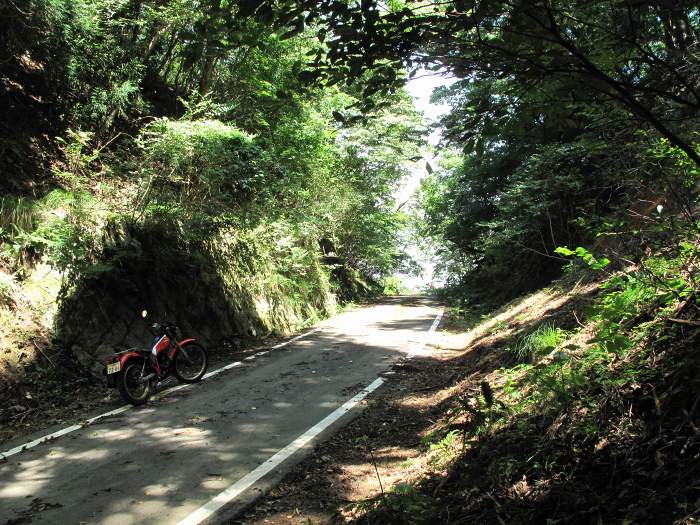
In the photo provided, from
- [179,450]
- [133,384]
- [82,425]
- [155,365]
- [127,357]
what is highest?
[127,357]

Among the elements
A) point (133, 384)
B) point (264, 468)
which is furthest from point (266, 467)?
point (133, 384)

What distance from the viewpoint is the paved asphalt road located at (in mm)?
4262

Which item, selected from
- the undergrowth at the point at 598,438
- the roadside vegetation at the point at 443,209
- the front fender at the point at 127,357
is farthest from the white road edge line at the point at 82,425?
the undergrowth at the point at 598,438

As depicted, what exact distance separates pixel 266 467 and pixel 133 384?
3527 mm

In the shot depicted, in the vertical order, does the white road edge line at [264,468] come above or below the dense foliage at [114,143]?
below

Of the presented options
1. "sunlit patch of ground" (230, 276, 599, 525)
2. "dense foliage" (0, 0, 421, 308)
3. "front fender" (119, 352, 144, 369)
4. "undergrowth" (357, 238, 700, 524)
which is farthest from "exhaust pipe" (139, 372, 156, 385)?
"undergrowth" (357, 238, 700, 524)

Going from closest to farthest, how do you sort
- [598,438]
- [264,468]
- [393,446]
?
[598,438] < [264,468] < [393,446]

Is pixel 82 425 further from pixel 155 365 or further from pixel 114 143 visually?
pixel 114 143

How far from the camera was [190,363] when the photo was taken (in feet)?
28.3

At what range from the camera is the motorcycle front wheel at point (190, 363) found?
855 centimetres

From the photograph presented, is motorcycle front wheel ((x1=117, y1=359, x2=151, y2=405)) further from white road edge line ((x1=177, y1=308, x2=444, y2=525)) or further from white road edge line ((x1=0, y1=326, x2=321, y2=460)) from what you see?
white road edge line ((x1=177, y1=308, x2=444, y2=525))

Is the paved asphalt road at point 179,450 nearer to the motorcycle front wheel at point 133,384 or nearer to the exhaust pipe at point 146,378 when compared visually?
the motorcycle front wheel at point 133,384

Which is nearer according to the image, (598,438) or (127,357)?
(598,438)

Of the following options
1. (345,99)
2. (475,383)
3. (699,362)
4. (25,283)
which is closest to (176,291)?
(25,283)
